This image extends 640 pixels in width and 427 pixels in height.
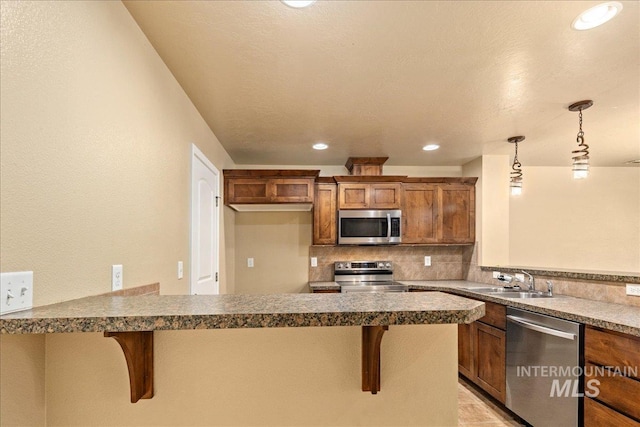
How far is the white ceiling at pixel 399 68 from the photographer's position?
1.55 m

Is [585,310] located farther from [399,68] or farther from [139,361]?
[139,361]

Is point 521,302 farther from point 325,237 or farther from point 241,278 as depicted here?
point 241,278

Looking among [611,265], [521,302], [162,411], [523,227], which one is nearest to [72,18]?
[162,411]

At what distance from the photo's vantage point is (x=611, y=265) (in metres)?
4.71

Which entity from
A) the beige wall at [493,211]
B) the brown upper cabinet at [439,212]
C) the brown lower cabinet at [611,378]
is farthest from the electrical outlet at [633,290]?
the brown upper cabinet at [439,212]

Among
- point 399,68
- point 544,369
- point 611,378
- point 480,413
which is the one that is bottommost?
point 480,413

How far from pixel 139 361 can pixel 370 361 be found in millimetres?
766

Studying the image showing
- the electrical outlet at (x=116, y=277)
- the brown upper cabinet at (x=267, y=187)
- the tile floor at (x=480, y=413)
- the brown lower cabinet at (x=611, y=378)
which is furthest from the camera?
the brown upper cabinet at (x=267, y=187)

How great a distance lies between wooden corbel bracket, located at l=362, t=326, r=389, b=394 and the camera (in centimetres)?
120

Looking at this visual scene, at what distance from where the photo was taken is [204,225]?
2846mm

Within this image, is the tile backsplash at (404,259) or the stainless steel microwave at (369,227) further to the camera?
the tile backsplash at (404,259)

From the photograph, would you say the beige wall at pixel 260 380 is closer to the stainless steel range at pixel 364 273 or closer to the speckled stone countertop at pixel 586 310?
the speckled stone countertop at pixel 586 310

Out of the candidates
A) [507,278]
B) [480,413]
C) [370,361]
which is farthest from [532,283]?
[370,361]

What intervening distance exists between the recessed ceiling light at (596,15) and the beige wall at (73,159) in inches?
78.4
